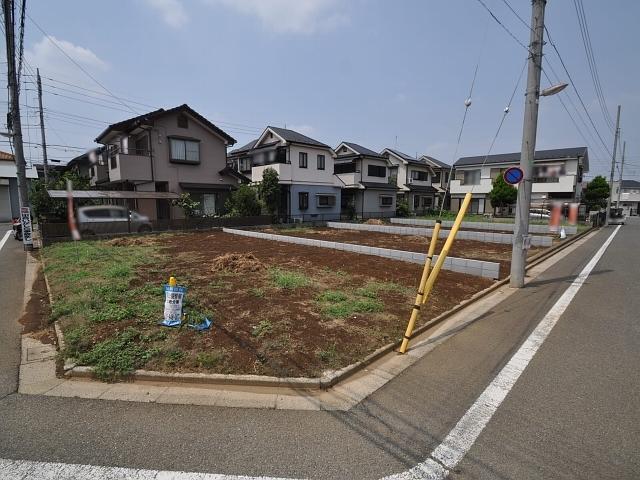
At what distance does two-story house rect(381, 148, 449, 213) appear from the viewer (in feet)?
116

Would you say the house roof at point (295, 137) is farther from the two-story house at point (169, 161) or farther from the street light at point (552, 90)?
the street light at point (552, 90)

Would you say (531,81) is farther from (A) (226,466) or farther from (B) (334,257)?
(A) (226,466)

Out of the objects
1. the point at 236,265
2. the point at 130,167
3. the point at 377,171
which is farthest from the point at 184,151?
the point at 377,171

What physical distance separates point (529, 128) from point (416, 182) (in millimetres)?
30024

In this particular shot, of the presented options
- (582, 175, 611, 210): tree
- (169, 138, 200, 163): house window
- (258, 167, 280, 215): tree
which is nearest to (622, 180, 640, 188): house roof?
(582, 175, 611, 210): tree

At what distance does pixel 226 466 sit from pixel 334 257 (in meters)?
8.50

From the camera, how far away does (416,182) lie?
120 ft

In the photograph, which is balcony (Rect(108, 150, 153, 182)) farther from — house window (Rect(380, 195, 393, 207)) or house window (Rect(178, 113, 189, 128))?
house window (Rect(380, 195, 393, 207))

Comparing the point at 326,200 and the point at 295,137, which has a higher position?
the point at 295,137

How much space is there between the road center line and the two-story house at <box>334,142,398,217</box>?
2450cm

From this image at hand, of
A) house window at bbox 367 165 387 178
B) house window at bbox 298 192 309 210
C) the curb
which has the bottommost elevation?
the curb

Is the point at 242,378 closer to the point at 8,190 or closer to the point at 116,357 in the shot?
the point at 116,357

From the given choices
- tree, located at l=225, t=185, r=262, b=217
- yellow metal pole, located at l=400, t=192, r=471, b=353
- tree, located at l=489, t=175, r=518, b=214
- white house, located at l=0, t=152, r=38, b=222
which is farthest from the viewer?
tree, located at l=489, t=175, r=518, b=214

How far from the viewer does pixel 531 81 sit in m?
7.36
